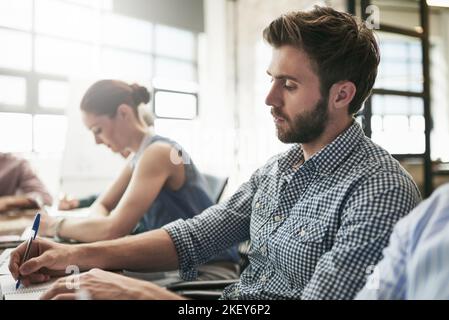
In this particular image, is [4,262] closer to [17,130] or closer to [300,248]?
[300,248]

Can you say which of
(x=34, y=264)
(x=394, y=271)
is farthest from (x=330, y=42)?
(x=34, y=264)

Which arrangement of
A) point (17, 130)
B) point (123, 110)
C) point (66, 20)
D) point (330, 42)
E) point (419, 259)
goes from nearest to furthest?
point (419, 259) → point (330, 42) → point (123, 110) → point (17, 130) → point (66, 20)

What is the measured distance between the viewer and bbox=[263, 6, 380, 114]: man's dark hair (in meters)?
0.83

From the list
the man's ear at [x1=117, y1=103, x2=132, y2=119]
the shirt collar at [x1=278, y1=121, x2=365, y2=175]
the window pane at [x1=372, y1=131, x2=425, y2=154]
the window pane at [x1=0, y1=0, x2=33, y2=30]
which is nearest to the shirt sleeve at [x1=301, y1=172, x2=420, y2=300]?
the shirt collar at [x1=278, y1=121, x2=365, y2=175]

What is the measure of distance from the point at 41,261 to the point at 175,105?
322cm

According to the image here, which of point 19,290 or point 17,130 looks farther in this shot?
point 17,130

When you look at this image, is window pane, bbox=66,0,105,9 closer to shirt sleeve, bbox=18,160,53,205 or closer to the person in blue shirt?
shirt sleeve, bbox=18,160,53,205

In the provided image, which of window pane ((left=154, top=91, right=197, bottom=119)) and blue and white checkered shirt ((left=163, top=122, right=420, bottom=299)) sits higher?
window pane ((left=154, top=91, right=197, bottom=119))

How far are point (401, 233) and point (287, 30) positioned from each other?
0.54 m

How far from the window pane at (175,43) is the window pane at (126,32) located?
0.14m

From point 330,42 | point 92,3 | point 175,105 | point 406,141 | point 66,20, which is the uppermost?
point 92,3

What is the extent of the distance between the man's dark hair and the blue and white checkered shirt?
0.40ft

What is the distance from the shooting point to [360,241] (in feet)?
1.98
